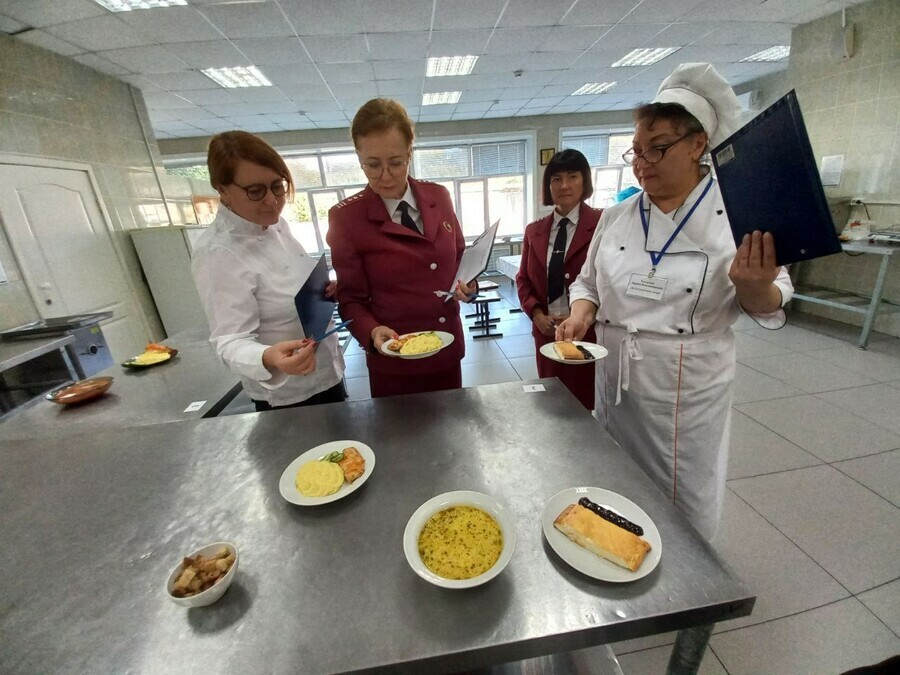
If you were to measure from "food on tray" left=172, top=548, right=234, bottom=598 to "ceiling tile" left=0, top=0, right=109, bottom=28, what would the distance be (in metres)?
4.24

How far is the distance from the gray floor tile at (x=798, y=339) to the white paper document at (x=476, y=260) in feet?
12.7

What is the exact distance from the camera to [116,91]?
13.4 ft

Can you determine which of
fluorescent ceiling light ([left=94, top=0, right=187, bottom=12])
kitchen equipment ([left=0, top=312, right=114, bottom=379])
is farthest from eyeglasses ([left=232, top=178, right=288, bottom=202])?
fluorescent ceiling light ([left=94, top=0, right=187, bottom=12])

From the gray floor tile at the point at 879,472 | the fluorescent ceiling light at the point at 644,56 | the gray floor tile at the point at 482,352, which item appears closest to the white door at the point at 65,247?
the gray floor tile at the point at 482,352

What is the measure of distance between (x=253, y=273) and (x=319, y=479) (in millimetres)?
754

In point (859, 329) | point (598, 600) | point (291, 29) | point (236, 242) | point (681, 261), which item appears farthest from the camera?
point (859, 329)

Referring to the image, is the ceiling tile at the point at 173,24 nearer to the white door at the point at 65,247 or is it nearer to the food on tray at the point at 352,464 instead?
the white door at the point at 65,247

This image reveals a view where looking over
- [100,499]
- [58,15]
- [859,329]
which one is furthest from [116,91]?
[859,329]

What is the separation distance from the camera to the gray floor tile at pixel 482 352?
4.05 metres

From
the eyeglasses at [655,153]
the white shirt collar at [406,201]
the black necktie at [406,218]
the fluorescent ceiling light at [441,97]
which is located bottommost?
the black necktie at [406,218]

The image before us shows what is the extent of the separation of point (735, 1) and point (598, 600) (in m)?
5.43

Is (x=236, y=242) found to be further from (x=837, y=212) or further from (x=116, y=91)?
(x=837, y=212)

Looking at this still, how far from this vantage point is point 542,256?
6.43 feet

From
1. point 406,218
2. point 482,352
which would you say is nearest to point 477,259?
point 406,218
